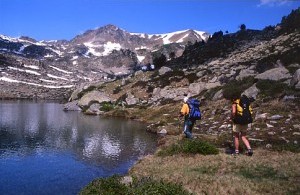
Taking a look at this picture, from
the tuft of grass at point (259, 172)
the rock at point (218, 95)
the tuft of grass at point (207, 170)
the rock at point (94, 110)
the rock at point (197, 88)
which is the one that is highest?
the rock at point (197, 88)

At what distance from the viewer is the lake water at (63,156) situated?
69.4 ft

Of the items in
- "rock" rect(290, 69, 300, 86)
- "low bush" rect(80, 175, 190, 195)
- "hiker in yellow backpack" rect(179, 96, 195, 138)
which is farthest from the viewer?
"rock" rect(290, 69, 300, 86)

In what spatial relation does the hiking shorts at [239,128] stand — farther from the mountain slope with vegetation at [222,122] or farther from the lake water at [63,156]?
the lake water at [63,156]

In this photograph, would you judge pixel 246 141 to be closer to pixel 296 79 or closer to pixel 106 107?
pixel 296 79

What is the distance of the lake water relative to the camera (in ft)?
69.4

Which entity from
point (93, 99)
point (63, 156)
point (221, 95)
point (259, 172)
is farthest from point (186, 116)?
point (93, 99)

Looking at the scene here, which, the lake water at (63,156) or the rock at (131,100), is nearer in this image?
the lake water at (63,156)

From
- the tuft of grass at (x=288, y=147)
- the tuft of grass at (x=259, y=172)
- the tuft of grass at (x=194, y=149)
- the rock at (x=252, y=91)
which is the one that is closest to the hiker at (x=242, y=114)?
the tuft of grass at (x=288, y=147)

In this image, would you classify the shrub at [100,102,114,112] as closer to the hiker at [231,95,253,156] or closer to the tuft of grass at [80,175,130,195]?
the hiker at [231,95,253,156]

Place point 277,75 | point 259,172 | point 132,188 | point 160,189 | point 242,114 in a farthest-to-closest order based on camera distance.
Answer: point 277,75, point 242,114, point 259,172, point 132,188, point 160,189

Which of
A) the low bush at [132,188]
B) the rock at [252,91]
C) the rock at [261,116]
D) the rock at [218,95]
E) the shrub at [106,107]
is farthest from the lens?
the shrub at [106,107]

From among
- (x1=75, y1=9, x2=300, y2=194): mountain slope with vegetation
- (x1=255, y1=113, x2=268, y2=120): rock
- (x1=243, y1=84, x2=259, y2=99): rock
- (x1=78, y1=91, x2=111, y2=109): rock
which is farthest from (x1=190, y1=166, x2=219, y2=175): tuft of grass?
(x1=78, y1=91, x2=111, y2=109): rock

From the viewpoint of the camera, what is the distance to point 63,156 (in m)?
29.2

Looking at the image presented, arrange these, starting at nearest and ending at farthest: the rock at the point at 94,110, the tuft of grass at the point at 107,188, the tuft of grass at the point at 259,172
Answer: the tuft of grass at the point at 107,188 < the tuft of grass at the point at 259,172 < the rock at the point at 94,110
